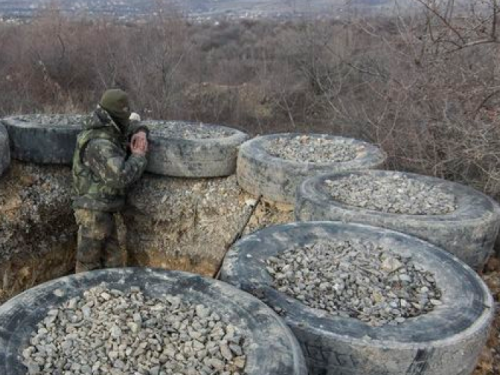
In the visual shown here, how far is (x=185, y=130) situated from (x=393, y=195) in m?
2.79

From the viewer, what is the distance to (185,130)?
611 centimetres

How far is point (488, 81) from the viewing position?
241 inches

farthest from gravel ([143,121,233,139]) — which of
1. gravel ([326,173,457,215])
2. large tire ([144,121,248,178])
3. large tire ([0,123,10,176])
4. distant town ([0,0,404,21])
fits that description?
distant town ([0,0,404,21])

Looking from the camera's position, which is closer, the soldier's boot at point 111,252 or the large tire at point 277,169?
the large tire at point 277,169

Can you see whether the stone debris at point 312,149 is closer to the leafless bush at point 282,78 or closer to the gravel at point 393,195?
the gravel at point 393,195

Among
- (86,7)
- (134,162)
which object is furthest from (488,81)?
(86,7)

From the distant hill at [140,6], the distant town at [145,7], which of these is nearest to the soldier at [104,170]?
the distant town at [145,7]

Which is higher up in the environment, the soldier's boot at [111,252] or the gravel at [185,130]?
the gravel at [185,130]

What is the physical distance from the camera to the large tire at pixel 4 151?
512cm

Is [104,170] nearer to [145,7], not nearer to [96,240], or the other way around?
[96,240]

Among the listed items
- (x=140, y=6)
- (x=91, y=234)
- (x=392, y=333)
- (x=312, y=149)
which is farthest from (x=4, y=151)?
(x=140, y=6)

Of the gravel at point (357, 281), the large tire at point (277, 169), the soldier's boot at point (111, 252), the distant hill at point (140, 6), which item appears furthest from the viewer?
the distant hill at point (140, 6)

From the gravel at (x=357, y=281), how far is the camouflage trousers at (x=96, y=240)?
2346 millimetres

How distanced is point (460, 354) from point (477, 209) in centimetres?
175
